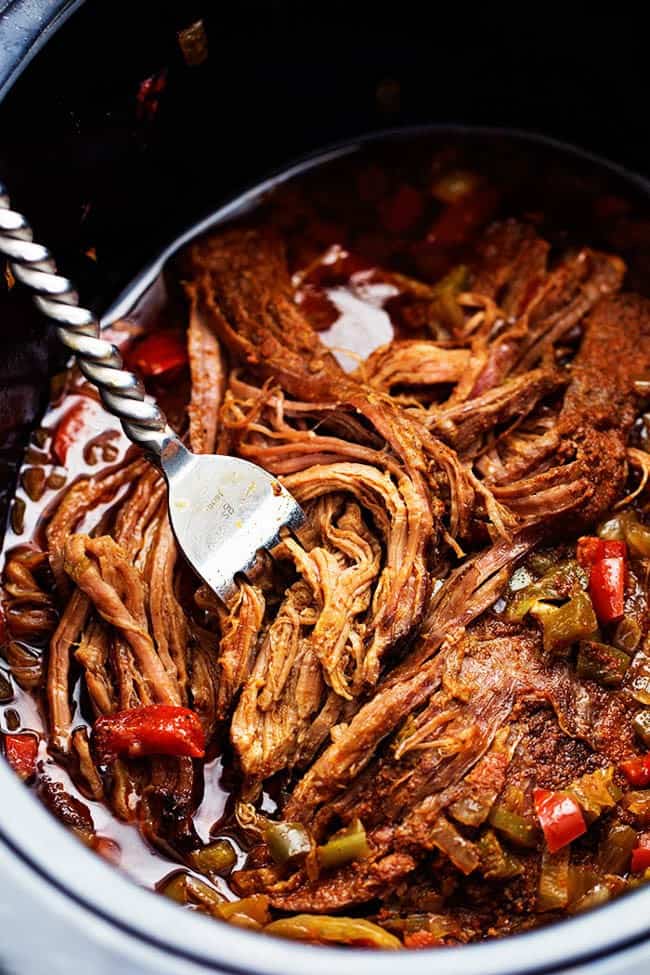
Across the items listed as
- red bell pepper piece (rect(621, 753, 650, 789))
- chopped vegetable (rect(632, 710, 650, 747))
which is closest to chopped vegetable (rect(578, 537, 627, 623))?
chopped vegetable (rect(632, 710, 650, 747))

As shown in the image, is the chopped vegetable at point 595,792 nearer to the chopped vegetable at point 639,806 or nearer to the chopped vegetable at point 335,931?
the chopped vegetable at point 639,806

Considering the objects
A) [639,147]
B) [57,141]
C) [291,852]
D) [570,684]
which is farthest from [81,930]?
[639,147]

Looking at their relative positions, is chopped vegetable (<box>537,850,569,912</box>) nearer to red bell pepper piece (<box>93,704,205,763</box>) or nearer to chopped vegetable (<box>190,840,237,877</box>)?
chopped vegetable (<box>190,840,237,877</box>)

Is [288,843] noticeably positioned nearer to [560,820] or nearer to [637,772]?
[560,820]

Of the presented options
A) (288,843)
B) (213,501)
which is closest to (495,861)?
(288,843)

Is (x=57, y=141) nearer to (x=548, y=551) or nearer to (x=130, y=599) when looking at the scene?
(x=130, y=599)

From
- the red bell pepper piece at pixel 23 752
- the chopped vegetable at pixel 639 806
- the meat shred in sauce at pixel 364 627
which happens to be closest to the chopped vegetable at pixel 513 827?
the meat shred in sauce at pixel 364 627
